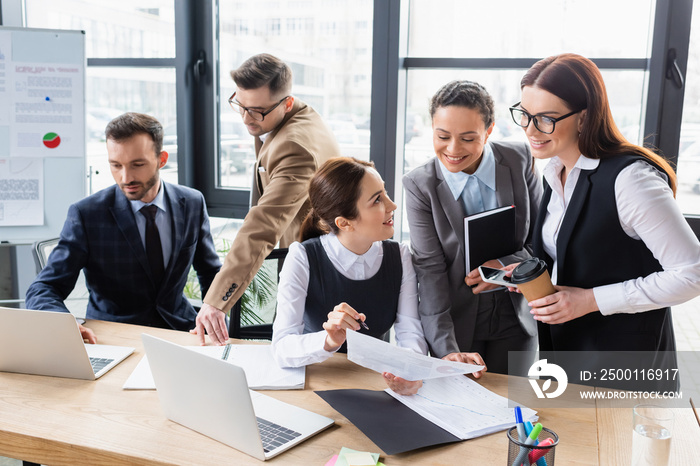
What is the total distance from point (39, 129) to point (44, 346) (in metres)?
1.99

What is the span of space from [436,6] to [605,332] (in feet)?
6.49

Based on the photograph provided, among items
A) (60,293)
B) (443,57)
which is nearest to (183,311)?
(60,293)

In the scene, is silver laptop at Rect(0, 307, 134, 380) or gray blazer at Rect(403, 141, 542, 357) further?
gray blazer at Rect(403, 141, 542, 357)

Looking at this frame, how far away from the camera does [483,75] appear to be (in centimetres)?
307

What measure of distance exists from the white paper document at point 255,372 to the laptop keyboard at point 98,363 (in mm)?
93

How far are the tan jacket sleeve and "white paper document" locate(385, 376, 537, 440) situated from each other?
68cm

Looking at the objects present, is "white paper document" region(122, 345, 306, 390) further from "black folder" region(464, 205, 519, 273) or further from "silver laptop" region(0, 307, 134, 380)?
"black folder" region(464, 205, 519, 273)

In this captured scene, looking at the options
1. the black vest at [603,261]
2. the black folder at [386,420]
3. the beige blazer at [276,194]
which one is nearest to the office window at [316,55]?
the beige blazer at [276,194]

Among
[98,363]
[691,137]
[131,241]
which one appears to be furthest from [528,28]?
[98,363]

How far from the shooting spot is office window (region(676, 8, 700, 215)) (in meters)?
2.73

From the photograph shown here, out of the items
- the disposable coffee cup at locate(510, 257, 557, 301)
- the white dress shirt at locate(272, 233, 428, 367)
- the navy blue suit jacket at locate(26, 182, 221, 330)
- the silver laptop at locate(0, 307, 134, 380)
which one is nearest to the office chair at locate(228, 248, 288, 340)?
the white dress shirt at locate(272, 233, 428, 367)

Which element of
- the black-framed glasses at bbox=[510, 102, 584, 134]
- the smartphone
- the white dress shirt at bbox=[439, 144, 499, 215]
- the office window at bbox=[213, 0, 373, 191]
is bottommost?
the smartphone

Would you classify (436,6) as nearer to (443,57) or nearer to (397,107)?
(443,57)

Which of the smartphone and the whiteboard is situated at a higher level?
the whiteboard
